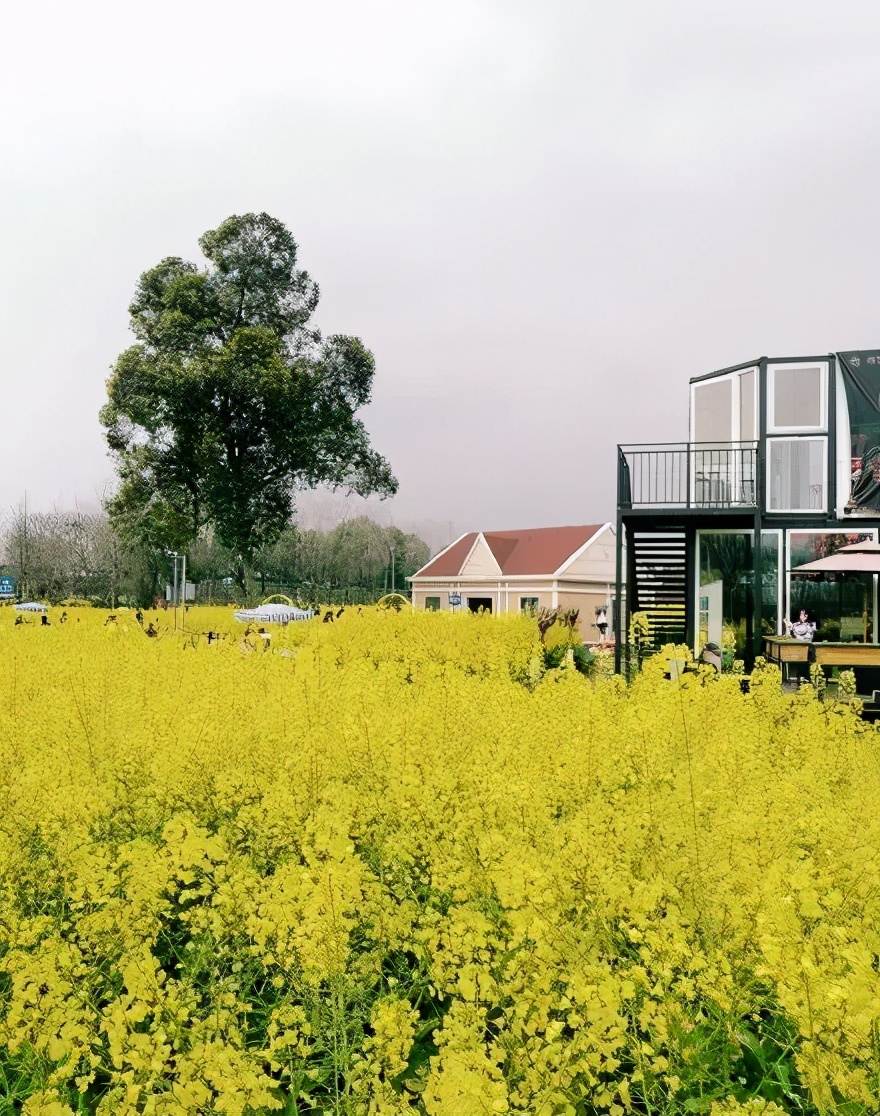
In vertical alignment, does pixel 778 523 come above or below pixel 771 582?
above

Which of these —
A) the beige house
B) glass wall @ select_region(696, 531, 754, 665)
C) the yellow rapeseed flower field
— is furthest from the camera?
the beige house

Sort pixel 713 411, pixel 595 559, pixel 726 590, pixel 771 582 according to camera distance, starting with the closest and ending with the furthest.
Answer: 1. pixel 771 582
2. pixel 726 590
3. pixel 713 411
4. pixel 595 559

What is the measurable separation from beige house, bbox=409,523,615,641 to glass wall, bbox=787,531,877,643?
600 inches

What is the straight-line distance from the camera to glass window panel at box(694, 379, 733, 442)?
17.5 meters

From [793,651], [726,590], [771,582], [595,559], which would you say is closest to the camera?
[793,651]

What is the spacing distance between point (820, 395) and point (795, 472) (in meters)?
1.44

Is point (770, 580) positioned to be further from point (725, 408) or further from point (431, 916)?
point (431, 916)

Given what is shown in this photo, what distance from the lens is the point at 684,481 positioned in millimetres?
15539

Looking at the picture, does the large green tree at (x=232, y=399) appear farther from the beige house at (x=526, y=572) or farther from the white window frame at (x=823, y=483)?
the white window frame at (x=823, y=483)

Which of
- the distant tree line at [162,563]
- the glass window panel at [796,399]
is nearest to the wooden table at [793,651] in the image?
the glass window panel at [796,399]

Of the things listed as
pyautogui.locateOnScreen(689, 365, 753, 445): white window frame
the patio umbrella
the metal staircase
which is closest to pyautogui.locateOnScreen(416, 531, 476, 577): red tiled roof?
pyautogui.locateOnScreen(689, 365, 753, 445): white window frame

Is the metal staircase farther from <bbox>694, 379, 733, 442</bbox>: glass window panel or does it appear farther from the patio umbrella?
the patio umbrella

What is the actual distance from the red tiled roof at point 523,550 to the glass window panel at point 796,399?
1818 cm

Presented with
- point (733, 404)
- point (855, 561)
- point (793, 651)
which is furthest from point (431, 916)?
point (733, 404)
